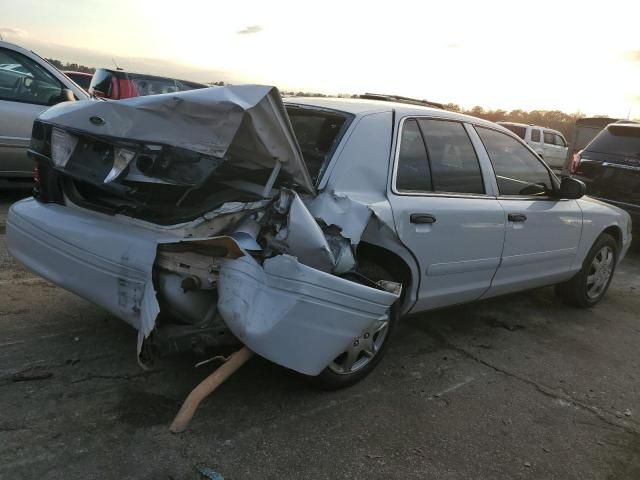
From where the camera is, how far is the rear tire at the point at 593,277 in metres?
5.32

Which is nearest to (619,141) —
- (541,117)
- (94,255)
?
(94,255)

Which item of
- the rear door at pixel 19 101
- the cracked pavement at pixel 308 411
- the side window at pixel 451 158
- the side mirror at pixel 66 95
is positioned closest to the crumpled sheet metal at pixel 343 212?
the side window at pixel 451 158

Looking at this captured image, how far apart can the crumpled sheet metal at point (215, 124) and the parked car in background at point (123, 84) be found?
7452mm

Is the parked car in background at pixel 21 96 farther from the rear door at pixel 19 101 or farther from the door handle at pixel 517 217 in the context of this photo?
the door handle at pixel 517 217

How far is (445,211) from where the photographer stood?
12.0 ft

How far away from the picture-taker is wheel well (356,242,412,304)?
336cm

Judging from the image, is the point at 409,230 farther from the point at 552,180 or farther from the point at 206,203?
the point at 552,180

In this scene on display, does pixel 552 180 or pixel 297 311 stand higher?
pixel 552 180

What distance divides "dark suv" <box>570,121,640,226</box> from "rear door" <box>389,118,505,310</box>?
14.7ft

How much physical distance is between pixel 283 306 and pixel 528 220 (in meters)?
2.43

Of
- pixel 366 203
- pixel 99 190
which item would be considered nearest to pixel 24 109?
pixel 99 190

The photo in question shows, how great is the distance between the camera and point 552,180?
4723 mm

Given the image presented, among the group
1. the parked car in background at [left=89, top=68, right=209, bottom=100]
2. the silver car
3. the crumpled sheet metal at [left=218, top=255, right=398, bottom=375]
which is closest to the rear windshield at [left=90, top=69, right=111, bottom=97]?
the parked car in background at [left=89, top=68, right=209, bottom=100]

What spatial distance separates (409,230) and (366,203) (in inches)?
14.9
